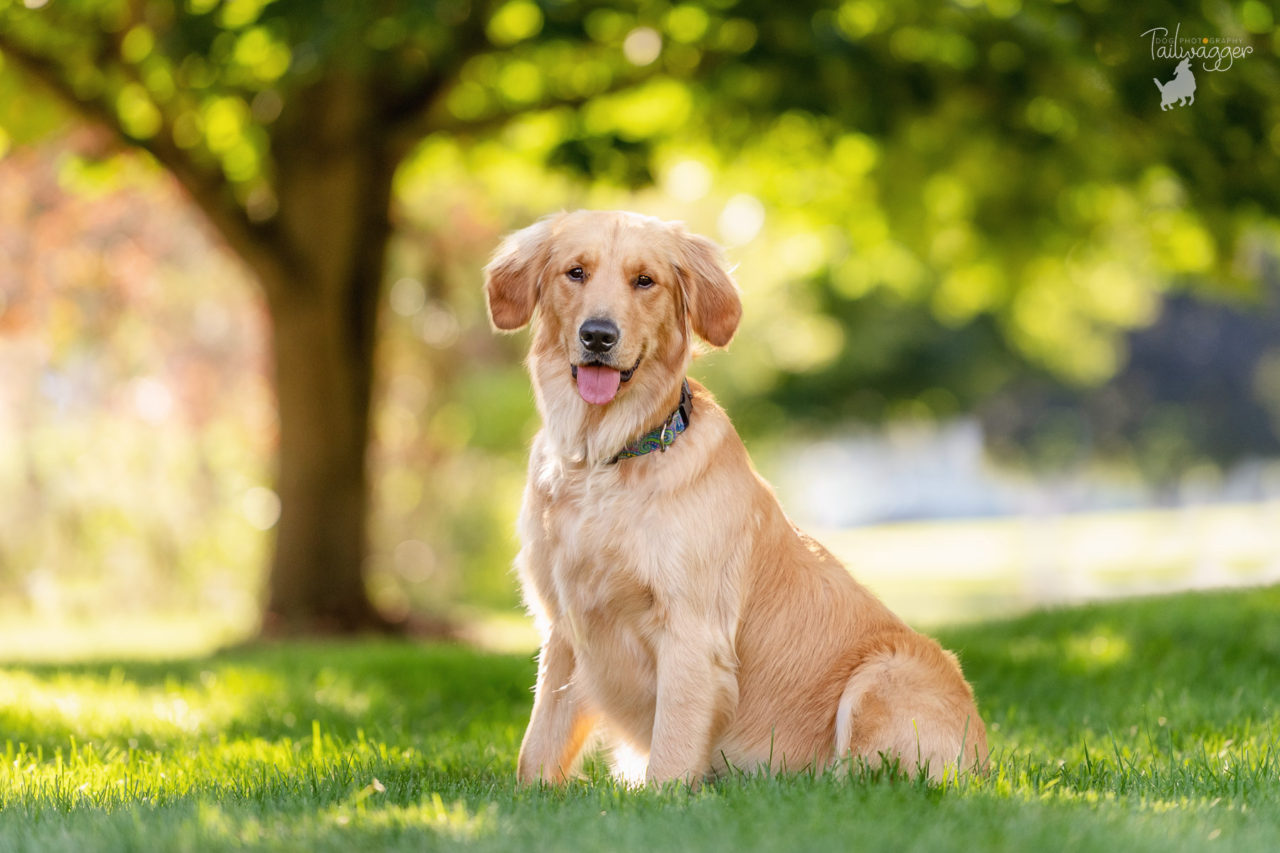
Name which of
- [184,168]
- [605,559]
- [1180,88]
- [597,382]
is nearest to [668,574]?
[605,559]

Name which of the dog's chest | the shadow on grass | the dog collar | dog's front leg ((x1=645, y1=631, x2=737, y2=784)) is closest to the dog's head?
the dog collar

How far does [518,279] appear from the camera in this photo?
170 inches

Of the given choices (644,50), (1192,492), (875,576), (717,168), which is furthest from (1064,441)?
(644,50)

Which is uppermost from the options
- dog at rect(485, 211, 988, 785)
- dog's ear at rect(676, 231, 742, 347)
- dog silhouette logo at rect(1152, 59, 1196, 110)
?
dog silhouette logo at rect(1152, 59, 1196, 110)

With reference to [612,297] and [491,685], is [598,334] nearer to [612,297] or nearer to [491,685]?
[612,297]

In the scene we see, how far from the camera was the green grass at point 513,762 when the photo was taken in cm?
328

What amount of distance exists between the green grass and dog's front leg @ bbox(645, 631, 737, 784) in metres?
0.15

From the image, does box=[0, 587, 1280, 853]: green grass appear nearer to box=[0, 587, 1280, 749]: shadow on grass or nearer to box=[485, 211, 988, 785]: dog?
box=[0, 587, 1280, 749]: shadow on grass

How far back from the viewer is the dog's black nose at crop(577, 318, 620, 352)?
398cm

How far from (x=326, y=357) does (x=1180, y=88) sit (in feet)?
21.7

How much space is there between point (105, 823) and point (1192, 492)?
130 feet

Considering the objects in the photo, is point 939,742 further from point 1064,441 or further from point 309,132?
point 1064,441

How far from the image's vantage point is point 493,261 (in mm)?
4391

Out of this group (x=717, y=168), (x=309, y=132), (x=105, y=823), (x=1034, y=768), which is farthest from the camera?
(x=717, y=168)
